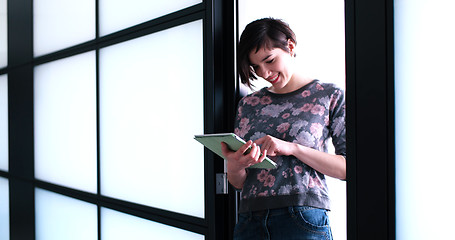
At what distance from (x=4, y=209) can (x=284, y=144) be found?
322cm

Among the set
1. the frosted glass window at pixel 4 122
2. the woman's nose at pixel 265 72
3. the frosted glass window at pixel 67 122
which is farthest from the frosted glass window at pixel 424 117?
the frosted glass window at pixel 4 122

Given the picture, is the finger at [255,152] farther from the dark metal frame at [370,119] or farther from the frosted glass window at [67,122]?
the frosted glass window at [67,122]

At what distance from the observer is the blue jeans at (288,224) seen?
1184mm

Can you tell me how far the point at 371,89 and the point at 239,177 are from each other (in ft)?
2.04

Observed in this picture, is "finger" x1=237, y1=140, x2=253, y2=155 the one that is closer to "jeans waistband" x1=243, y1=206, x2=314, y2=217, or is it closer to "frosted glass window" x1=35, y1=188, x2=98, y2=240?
"jeans waistband" x1=243, y1=206, x2=314, y2=217

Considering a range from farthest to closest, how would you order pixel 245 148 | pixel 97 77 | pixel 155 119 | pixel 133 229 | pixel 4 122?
1. pixel 4 122
2. pixel 97 77
3. pixel 133 229
4. pixel 155 119
5. pixel 245 148

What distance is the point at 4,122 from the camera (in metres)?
3.42

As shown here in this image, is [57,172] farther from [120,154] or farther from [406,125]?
[406,125]

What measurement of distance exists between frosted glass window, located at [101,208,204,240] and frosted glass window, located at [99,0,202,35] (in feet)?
3.35

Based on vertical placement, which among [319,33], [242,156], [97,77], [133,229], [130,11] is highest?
[319,33]

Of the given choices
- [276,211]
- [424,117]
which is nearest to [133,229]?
[276,211]

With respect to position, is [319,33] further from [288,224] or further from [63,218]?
[63,218]

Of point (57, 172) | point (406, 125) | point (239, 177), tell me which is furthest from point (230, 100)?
point (57, 172)

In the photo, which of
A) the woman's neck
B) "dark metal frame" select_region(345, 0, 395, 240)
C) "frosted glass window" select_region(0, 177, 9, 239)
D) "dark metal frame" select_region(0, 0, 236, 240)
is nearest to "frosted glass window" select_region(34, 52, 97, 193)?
"dark metal frame" select_region(0, 0, 236, 240)
